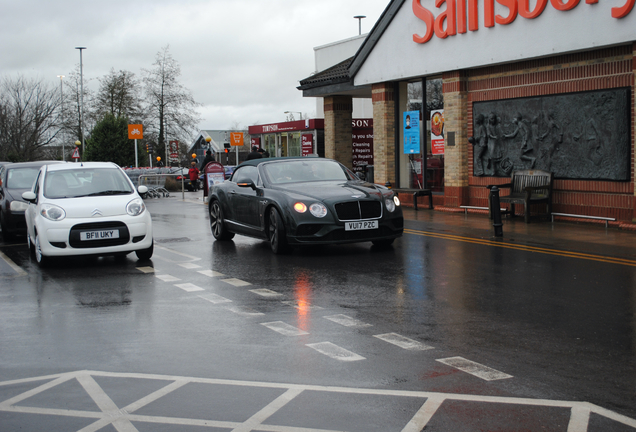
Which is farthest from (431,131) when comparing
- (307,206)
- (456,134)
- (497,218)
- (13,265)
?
(13,265)

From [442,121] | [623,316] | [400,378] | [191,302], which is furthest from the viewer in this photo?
[442,121]

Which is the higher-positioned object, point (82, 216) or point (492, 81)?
point (492, 81)

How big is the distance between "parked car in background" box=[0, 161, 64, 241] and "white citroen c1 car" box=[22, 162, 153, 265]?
311cm

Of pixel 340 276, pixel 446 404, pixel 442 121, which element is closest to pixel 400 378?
pixel 446 404

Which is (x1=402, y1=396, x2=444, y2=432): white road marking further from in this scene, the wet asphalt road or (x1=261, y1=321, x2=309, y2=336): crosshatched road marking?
(x1=261, y1=321, x2=309, y2=336): crosshatched road marking

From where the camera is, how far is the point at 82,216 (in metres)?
11.0

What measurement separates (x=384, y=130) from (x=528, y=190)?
6954 millimetres

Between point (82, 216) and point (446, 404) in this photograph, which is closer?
point (446, 404)

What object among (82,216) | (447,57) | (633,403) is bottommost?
(633,403)

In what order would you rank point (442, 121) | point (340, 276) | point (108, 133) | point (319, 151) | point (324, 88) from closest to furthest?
point (340, 276)
point (442, 121)
point (324, 88)
point (319, 151)
point (108, 133)

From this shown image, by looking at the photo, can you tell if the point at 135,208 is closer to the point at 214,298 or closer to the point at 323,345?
the point at 214,298

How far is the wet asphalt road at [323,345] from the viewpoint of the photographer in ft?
14.9

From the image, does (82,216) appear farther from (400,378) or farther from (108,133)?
(108,133)

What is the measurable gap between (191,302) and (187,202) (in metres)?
19.1
